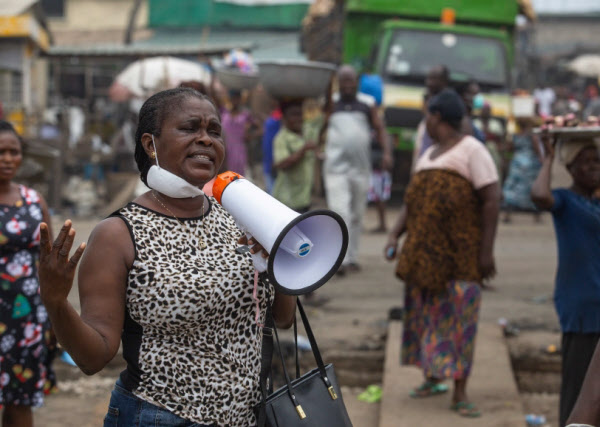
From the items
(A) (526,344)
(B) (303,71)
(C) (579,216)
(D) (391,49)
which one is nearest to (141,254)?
(C) (579,216)

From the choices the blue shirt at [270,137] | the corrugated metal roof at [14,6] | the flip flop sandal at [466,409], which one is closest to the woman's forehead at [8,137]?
the flip flop sandal at [466,409]

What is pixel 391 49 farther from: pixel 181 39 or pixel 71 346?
pixel 181 39

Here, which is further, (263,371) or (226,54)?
(226,54)

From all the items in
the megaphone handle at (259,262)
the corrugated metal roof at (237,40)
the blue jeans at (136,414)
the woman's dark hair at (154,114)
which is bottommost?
the corrugated metal roof at (237,40)

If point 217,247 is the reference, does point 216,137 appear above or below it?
above

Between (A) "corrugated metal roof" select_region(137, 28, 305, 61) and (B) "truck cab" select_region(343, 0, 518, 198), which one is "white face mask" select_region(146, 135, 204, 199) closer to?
(B) "truck cab" select_region(343, 0, 518, 198)

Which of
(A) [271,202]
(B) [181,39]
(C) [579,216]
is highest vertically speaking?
(A) [271,202]

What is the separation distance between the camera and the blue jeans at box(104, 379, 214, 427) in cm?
268

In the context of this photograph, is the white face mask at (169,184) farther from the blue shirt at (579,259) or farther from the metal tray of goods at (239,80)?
the metal tray of goods at (239,80)

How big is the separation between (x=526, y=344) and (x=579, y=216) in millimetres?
2467

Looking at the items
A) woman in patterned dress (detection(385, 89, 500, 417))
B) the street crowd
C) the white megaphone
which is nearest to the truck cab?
the street crowd

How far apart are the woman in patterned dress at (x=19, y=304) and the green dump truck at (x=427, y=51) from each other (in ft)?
31.6

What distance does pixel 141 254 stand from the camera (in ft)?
8.78

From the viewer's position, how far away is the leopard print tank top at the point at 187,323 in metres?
2.66
